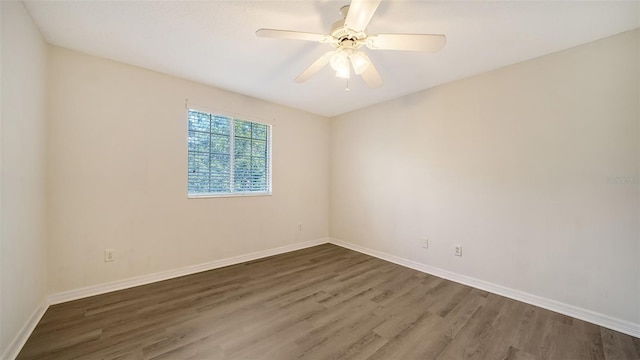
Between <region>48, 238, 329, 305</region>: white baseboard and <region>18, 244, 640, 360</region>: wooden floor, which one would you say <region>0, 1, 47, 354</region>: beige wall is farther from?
<region>18, 244, 640, 360</region>: wooden floor

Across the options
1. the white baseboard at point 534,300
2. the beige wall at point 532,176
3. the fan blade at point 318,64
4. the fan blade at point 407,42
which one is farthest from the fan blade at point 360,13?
the white baseboard at point 534,300

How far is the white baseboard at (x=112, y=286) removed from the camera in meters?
1.59

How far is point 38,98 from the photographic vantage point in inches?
76.0

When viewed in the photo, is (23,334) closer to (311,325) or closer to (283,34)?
(311,325)

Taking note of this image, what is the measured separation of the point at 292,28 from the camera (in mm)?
1879

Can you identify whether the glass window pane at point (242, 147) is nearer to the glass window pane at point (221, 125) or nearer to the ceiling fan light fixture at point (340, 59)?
the glass window pane at point (221, 125)

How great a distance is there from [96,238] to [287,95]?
266 cm

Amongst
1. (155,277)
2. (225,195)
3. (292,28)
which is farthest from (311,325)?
(292,28)

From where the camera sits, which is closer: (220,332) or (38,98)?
(220,332)

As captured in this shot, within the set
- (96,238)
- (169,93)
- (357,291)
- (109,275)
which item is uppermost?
(169,93)

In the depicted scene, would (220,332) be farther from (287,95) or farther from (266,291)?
(287,95)

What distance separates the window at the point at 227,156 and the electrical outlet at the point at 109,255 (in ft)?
3.03

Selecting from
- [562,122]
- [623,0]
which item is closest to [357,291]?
[562,122]

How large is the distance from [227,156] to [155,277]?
1639 millimetres
